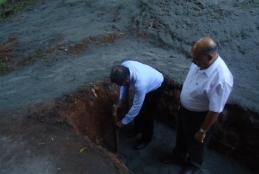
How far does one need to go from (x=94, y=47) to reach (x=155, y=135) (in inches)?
88.7

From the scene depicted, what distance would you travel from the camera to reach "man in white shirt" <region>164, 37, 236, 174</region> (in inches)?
168

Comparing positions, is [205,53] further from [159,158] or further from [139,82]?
[159,158]

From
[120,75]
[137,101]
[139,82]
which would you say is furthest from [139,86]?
[120,75]

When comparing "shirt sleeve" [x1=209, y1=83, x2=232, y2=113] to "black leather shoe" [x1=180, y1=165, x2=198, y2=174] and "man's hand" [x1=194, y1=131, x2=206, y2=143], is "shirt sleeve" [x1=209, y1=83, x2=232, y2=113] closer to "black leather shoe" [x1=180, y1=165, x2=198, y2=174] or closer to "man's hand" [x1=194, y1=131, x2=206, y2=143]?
"man's hand" [x1=194, y1=131, x2=206, y2=143]

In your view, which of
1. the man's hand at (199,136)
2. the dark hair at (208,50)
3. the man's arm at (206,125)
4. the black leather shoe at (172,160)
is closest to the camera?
the dark hair at (208,50)

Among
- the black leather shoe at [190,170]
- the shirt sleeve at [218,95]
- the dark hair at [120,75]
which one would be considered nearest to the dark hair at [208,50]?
the shirt sleeve at [218,95]

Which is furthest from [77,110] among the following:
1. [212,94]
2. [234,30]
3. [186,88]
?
[234,30]

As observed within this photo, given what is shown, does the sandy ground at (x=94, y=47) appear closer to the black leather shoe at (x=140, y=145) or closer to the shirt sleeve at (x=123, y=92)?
the shirt sleeve at (x=123, y=92)

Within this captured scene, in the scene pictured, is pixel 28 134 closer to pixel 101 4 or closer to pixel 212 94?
pixel 212 94

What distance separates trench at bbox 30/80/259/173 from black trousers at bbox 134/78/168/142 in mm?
293

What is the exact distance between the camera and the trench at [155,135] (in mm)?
5891

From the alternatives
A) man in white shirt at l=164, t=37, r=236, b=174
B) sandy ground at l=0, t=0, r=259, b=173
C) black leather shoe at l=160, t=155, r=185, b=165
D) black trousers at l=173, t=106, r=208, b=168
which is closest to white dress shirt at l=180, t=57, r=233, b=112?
man in white shirt at l=164, t=37, r=236, b=174

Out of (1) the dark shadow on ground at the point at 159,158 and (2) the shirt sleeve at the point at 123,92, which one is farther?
(1) the dark shadow on ground at the point at 159,158

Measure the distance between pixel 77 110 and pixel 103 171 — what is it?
55.2 inches
